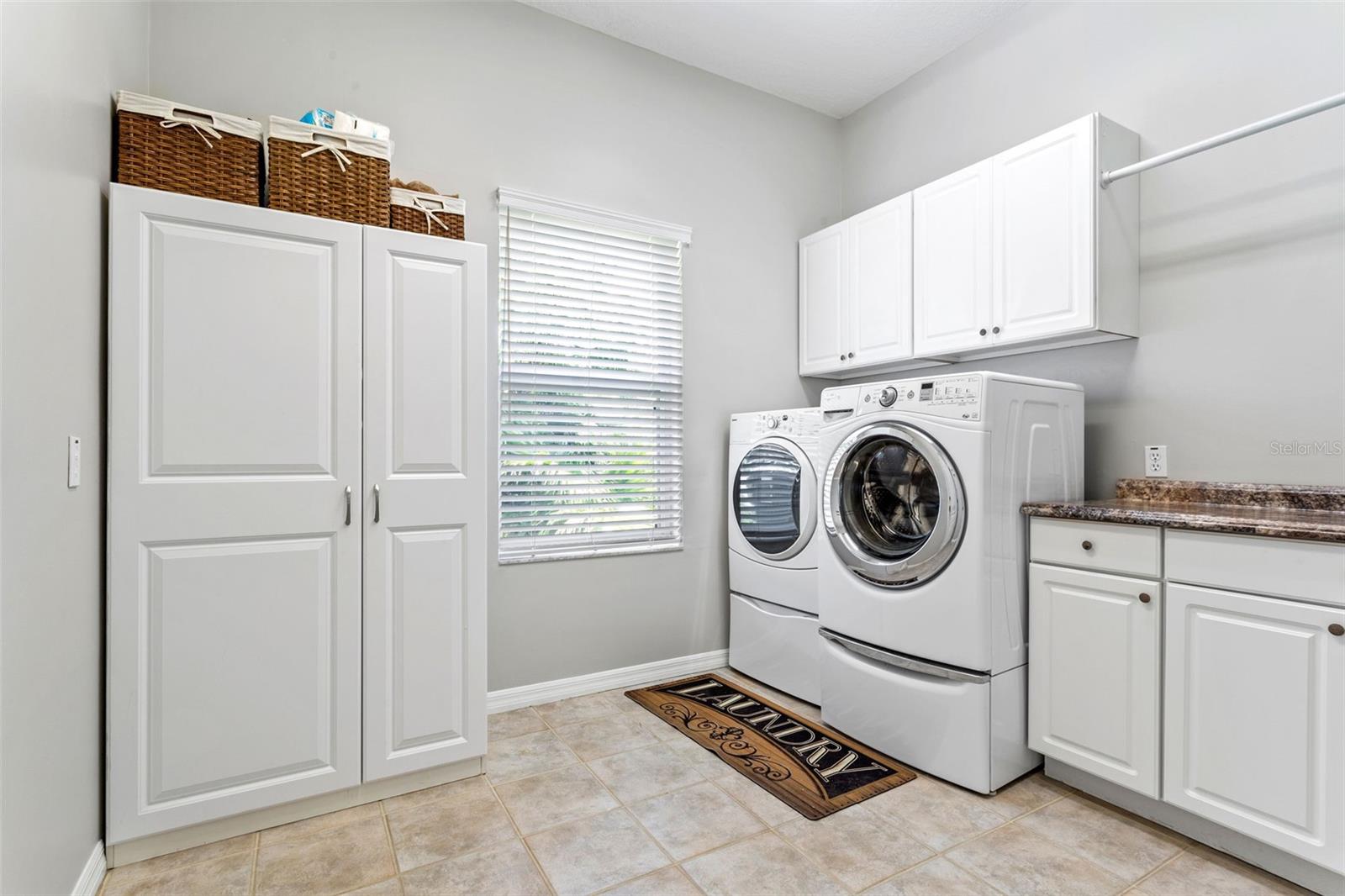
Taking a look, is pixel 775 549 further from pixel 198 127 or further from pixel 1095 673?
pixel 198 127

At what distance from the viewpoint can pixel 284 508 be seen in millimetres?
1894

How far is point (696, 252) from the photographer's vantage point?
131 inches

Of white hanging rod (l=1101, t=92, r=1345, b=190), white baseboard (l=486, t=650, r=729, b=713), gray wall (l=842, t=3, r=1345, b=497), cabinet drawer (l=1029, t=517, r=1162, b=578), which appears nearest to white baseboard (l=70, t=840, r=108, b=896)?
white baseboard (l=486, t=650, r=729, b=713)

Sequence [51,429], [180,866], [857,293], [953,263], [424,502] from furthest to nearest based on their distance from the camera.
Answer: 1. [857,293]
2. [953,263]
3. [424,502]
4. [180,866]
5. [51,429]

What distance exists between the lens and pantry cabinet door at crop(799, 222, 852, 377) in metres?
3.35

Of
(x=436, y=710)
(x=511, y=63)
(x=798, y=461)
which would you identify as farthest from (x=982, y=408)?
(x=511, y=63)

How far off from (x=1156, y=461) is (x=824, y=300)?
1628 mm

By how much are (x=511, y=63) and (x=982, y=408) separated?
7.68 ft

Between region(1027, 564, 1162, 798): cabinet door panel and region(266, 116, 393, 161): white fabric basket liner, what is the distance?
8.10 feet

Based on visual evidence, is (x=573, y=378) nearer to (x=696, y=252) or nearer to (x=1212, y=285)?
(x=696, y=252)

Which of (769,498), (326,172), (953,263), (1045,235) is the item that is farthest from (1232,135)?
(326,172)

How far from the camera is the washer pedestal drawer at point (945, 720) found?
2094 millimetres

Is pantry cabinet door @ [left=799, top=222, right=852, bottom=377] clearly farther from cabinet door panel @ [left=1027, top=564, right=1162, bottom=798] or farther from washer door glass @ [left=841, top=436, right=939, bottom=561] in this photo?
cabinet door panel @ [left=1027, top=564, right=1162, bottom=798]

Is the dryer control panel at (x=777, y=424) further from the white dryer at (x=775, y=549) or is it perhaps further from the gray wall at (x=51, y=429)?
the gray wall at (x=51, y=429)
